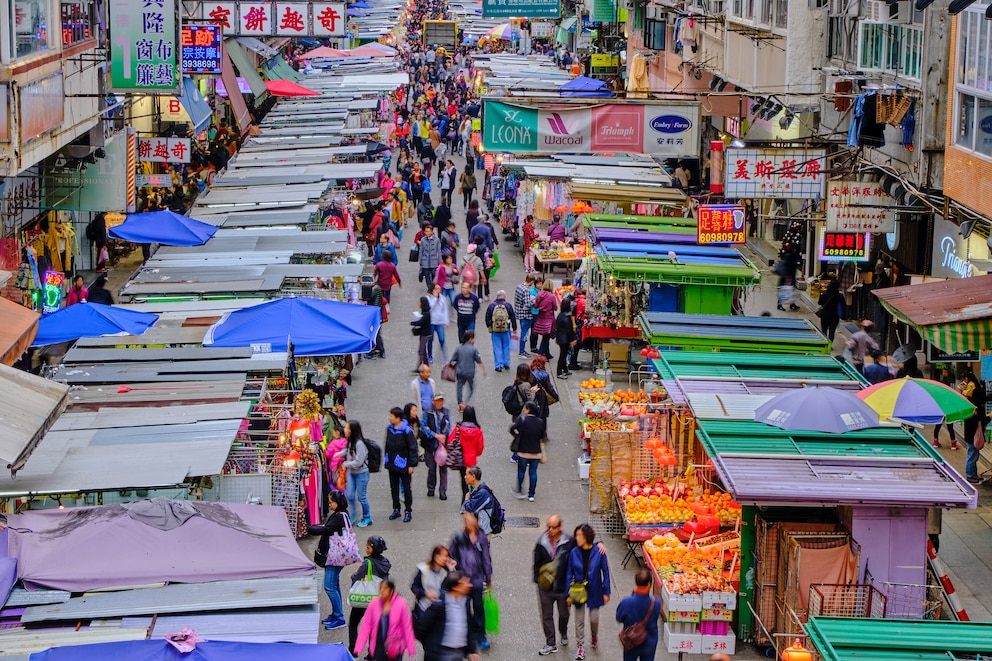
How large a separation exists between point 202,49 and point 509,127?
7.73m

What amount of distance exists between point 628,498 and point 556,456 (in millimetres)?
3341

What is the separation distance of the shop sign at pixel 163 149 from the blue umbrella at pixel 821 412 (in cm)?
1785

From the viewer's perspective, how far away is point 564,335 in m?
21.0

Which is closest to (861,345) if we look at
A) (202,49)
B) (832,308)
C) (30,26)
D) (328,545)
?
(832,308)

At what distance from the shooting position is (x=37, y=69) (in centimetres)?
2006

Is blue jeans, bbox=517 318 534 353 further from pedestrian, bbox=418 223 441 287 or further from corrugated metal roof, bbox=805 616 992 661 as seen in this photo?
corrugated metal roof, bbox=805 616 992 661

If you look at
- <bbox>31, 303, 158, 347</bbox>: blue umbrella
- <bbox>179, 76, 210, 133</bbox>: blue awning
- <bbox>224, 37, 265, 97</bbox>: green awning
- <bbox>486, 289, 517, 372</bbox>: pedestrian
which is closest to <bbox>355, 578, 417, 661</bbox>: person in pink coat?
<bbox>31, 303, 158, 347</bbox>: blue umbrella

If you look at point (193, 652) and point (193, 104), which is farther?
point (193, 104)

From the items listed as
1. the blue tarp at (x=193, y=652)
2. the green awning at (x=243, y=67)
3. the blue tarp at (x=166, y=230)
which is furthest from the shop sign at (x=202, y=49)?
the blue tarp at (x=193, y=652)

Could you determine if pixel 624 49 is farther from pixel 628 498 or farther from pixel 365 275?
pixel 628 498

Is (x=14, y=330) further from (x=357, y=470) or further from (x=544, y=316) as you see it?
(x=544, y=316)

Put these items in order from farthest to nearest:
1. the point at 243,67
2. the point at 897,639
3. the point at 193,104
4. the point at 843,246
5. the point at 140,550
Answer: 1. the point at 243,67
2. the point at 193,104
3. the point at 843,246
4. the point at 140,550
5. the point at 897,639

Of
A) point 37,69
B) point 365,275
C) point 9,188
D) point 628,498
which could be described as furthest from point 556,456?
point 9,188

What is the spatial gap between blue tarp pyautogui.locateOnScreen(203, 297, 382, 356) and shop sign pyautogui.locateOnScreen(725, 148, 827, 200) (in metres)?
6.77
